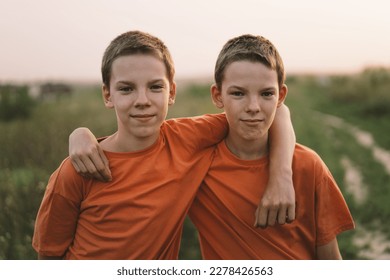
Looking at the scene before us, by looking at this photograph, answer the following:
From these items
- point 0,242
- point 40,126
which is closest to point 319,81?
point 40,126

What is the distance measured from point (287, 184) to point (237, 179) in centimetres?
26

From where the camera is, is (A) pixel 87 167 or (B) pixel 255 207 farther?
(B) pixel 255 207

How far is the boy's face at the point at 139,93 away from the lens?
6.75 ft

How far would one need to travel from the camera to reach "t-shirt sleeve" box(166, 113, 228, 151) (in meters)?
2.29

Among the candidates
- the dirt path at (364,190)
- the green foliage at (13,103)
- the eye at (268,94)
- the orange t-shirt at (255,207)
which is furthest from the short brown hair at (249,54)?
the green foliage at (13,103)

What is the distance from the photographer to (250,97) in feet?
6.88

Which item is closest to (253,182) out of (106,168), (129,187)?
(129,187)

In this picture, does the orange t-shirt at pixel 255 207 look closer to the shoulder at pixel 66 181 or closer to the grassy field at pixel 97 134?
the shoulder at pixel 66 181

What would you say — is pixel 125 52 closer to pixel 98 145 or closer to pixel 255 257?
pixel 98 145

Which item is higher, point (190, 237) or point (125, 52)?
point (125, 52)

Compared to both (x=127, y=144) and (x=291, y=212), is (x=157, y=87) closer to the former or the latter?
(x=127, y=144)

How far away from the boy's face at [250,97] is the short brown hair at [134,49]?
29cm

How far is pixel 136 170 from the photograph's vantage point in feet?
6.91

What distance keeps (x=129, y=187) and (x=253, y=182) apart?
0.57 metres
